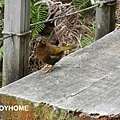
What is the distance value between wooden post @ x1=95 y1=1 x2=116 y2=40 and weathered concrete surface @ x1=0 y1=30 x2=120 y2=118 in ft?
1.71

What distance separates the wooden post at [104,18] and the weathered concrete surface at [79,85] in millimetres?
522

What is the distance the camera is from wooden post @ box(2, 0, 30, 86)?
118 inches

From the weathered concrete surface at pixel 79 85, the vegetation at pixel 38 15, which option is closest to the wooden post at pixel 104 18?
the weathered concrete surface at pixel 79 85

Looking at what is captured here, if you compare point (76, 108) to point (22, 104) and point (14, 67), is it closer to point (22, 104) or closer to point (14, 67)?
point (22, 104)

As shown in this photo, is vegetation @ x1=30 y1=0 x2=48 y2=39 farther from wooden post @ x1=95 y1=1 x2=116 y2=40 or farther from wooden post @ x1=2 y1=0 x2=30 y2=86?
wooden post @ x1=2 y1=0 x2=30 y2=86

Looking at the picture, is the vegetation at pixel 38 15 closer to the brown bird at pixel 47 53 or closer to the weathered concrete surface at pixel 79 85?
the weathered concrete surface at pixel 79 85

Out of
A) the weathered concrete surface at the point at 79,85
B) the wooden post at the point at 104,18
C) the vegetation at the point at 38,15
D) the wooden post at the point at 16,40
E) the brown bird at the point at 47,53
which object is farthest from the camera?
the vegetation at the point at 38,15

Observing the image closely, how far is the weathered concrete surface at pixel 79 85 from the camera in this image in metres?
2.59

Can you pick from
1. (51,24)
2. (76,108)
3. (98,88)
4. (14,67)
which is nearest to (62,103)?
(76,108)

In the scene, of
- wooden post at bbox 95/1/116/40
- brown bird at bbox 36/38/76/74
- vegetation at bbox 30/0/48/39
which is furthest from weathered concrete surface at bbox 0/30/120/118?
vegetation at bbox 30/0/48/39

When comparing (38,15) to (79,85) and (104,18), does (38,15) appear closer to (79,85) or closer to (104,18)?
(104,18)

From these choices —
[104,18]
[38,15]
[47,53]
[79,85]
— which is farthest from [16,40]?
[38,15]

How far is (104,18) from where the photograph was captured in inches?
156

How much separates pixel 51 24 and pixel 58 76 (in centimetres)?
335
